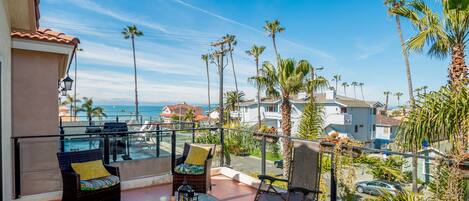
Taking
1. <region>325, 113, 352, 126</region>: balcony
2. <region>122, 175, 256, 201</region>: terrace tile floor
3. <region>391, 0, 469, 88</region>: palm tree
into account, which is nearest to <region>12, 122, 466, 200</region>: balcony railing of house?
<region>122, 175, 256, 201</region>: terrace tile floor

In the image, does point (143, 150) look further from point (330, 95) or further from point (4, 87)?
point (330, 95)

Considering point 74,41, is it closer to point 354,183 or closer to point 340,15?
point 354,183

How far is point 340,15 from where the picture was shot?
1956 cm

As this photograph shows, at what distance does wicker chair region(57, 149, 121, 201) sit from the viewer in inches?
142

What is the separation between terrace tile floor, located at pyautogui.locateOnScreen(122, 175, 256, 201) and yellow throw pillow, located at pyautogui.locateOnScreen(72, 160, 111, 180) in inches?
28.8

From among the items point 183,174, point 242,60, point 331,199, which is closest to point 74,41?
point 183,174

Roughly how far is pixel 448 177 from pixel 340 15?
61.3ft

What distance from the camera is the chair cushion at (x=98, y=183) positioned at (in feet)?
12.0

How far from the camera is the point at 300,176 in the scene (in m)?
3.67

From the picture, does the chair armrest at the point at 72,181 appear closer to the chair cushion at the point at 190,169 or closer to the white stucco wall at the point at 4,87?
the white stucco wall at the point at 4,87

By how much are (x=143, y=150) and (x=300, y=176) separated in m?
4.24

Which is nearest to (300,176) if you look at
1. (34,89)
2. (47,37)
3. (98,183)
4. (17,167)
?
(98,183)

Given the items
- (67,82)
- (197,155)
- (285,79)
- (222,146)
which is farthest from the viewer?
(285,79)

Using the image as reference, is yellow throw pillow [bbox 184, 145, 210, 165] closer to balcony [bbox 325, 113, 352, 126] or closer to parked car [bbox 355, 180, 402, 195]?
parked car [bbox 355, 180, 402, 195]
